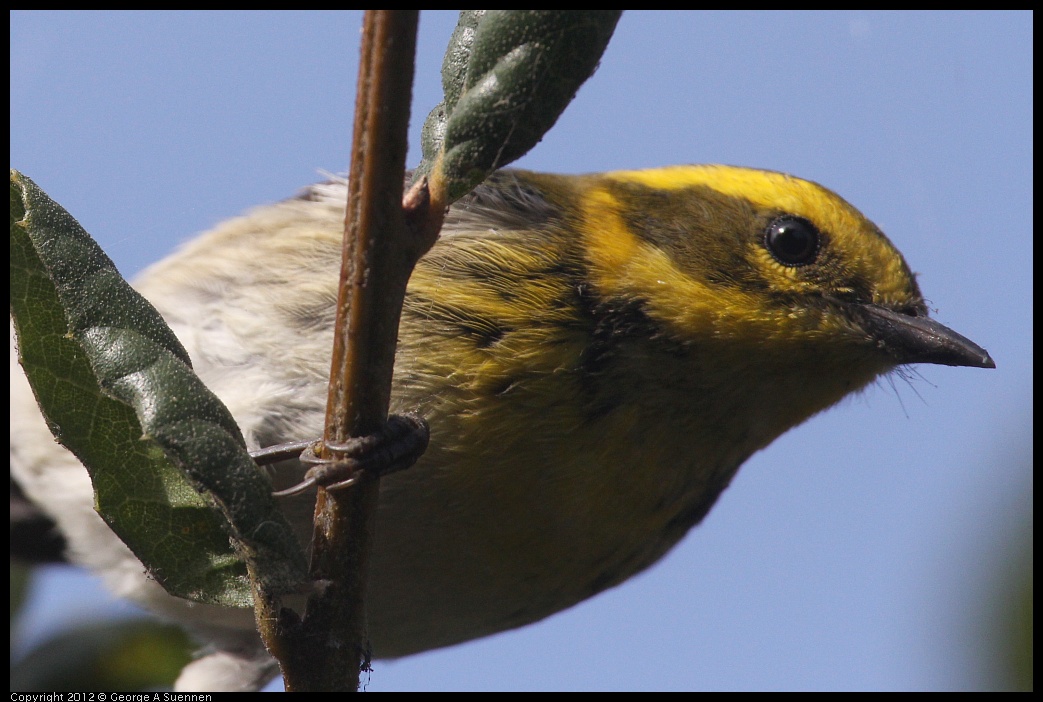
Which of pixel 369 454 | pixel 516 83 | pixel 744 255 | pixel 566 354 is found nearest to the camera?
pixel 516 83

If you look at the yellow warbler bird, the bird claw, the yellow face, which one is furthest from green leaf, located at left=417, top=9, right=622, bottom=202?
the yellow face

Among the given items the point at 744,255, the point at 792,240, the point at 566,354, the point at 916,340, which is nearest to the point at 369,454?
the point at 566,354

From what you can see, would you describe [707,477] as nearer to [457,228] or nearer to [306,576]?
[457,228]

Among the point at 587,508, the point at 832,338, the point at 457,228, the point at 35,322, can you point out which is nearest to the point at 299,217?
the point at 457,228

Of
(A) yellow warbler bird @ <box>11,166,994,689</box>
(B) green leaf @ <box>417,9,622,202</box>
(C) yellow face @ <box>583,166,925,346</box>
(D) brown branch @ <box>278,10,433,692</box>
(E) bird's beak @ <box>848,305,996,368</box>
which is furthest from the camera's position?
(E) bird's beak @ <box>848,305,996,368</box>

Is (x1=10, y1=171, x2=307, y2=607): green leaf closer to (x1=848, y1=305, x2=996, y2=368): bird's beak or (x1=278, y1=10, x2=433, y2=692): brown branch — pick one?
(x1=278, y1=10, x2=433, y2=692): brown branch

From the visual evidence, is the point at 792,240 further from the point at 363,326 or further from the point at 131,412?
the point at 131,412

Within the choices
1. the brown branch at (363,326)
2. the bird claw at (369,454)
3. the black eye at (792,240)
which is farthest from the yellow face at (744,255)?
Result: the brown branch at (363,326)

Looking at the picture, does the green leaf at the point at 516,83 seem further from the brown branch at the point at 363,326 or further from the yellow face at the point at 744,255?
the yellow face at the point at 744,255
